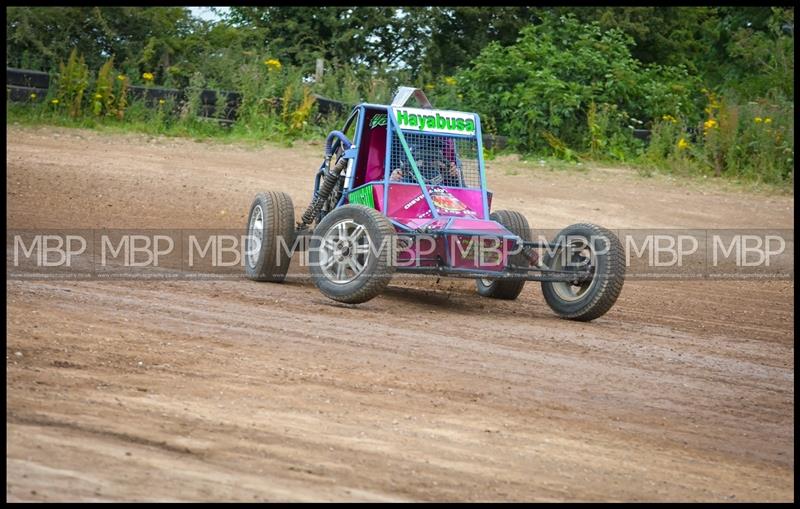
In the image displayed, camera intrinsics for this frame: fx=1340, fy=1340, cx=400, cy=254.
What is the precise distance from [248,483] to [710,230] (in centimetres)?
1252

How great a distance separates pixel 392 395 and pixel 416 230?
A: 3079mm

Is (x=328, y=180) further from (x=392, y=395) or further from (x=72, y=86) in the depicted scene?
(x=72, y=86)

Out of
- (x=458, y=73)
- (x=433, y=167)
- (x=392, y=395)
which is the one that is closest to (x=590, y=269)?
(x=433, y=167)

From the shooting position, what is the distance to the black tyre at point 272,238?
11.3 m

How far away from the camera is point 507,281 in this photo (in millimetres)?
11500

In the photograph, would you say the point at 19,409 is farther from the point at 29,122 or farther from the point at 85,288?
the point at 29,122

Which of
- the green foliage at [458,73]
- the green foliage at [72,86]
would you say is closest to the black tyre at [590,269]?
the green foliage at [458,73]

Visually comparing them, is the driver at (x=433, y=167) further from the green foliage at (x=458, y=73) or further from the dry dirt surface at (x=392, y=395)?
the green foliage at (x=458, y=73)

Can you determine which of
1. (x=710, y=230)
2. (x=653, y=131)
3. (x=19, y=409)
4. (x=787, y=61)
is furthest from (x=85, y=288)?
(x=787, y=61)

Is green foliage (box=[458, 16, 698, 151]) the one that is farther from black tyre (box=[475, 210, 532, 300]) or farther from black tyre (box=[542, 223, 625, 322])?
black tyre (box=[542, 223, 625, 322])

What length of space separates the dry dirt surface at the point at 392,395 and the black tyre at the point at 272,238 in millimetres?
252

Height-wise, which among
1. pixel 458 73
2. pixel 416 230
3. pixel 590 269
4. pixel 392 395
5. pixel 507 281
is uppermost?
pixel 458 73

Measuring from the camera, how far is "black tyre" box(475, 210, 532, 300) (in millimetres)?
11344

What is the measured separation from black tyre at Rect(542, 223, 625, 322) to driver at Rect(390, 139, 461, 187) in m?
1.16
